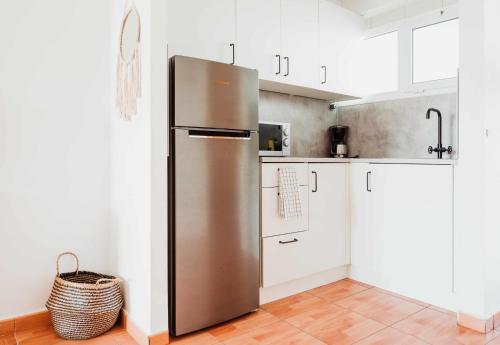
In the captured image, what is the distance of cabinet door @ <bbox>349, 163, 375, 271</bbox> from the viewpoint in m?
2.86

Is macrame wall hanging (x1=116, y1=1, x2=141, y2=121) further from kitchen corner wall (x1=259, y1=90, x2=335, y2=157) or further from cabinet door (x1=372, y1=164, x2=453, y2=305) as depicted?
cabinet door (x1=372, y1=164, x2=453, y2=305)

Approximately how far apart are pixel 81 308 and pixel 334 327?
1438 mm

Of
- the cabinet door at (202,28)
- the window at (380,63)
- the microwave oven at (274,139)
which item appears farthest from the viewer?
the window at (380,63)

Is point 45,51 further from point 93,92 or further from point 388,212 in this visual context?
point 388,212

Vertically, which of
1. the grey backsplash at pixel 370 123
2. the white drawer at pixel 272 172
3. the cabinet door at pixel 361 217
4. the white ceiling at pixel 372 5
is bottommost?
the cabinet door at pixel 361 217

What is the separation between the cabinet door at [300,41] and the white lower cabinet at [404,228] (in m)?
0.86

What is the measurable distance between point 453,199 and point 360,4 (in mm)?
2124

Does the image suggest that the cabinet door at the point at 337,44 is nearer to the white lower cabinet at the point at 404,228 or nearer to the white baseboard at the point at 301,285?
the white lower cabinet at the point at 404,228

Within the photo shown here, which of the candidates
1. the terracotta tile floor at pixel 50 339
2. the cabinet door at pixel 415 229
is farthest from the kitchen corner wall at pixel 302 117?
the terracotta tile floor at pixel 50 339

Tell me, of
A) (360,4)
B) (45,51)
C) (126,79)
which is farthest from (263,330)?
(360,4)

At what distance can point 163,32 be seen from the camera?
1934mm

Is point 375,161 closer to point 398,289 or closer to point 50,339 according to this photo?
point 398,289

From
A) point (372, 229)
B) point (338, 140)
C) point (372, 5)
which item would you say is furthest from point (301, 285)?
point (372, 5)

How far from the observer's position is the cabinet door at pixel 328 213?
9.16 feet
